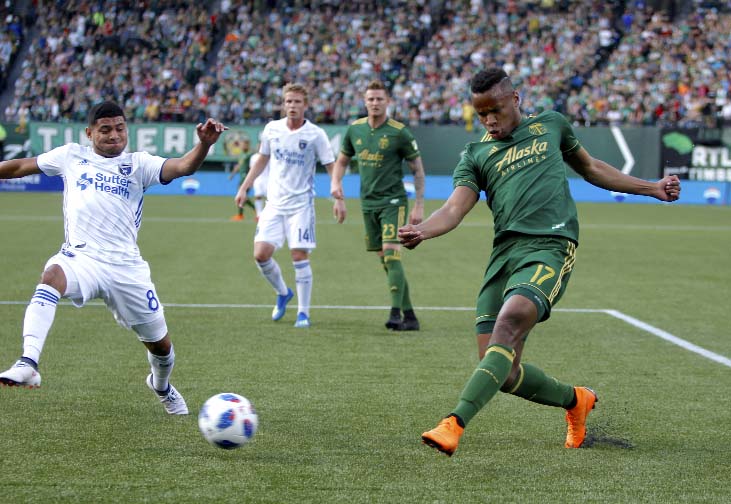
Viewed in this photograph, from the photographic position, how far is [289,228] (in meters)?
10.0

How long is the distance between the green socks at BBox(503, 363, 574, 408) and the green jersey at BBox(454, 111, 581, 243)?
735 millimetres

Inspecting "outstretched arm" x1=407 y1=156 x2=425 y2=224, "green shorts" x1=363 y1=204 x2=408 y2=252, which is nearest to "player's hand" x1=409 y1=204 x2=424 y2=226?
"outstretched arm" x1=407 y1=156 x2=425 y2=224

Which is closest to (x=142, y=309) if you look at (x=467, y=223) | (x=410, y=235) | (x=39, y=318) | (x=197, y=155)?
(x=39, y=318)

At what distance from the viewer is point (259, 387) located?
22.2 feet

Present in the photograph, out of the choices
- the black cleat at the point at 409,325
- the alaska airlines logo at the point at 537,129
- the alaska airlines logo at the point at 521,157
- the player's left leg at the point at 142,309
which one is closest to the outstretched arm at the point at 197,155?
the player's left leg at the point at 142,309

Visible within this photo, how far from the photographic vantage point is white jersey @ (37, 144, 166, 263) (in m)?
5.60

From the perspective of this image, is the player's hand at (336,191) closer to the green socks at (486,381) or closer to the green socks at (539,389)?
the green socks at (539,389)

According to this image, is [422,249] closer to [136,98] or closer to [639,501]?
[639,501]

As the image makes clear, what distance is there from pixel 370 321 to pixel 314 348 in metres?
1.73

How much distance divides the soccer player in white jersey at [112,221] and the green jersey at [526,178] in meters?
1.49

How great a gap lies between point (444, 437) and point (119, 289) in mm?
2190

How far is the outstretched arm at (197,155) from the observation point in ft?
17.9

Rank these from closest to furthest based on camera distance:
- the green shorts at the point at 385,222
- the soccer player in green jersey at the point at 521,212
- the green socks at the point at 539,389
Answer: the soccer player in green jersey at the point at 521,212 → the green socks at the point at 539,389 → the green shorts at the point at 385,222

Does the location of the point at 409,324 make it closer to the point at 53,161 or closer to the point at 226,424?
the point at 53,161
